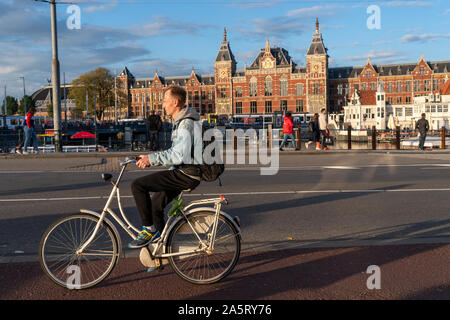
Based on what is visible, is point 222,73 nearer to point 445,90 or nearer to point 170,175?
point 445,90

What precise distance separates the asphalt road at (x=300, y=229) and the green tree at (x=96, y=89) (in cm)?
7385

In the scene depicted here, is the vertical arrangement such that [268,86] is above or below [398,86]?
above

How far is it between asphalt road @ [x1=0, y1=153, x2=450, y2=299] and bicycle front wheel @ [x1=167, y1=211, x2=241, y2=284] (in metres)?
0.11

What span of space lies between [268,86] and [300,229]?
303 feet

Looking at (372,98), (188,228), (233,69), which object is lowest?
(188,228)

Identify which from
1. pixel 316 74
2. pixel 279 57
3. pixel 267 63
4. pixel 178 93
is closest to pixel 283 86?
pixel 267 63

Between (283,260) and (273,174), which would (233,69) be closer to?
(273,174)

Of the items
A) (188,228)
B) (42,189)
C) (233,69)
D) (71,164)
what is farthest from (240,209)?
(233,69)

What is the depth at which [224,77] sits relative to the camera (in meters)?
99.1

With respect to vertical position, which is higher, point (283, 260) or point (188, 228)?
point (188, 228)

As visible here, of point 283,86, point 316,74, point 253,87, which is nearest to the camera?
point 316,74
